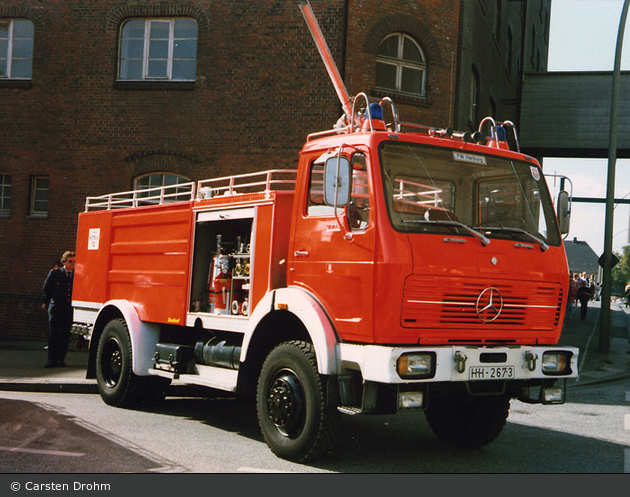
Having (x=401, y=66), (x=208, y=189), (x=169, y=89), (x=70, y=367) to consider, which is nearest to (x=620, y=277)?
(x=401, y=66)

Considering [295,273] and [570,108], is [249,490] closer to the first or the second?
[295,273]

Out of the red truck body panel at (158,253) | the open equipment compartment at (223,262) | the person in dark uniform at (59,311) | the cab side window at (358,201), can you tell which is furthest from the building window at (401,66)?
the cab side window at (358,201)

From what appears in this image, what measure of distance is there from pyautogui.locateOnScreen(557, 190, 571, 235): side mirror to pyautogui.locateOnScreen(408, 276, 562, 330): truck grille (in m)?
0.65

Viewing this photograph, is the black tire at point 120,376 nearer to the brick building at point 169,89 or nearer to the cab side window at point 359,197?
the cab side window at point 359,197

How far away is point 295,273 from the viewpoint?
22.5 feet

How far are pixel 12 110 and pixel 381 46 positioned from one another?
27.7 ft

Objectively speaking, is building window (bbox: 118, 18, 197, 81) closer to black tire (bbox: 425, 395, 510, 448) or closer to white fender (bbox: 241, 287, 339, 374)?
white fender (bbox: 241, 287, 339, 374)

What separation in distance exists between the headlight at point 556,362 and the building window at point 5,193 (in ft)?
47.0

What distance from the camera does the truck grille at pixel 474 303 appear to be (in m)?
6.02

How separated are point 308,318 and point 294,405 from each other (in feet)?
2.36

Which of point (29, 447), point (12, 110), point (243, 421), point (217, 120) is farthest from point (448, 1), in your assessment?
point (29, 447)

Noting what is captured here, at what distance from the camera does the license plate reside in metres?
6.13

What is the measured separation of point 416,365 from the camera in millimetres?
5867

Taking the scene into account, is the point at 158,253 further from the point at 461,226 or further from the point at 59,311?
the point at 59,311
